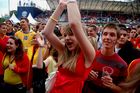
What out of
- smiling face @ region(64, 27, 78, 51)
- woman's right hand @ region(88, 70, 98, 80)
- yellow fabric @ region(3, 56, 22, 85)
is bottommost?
yellow fabric @ region(3, 56, 22, 85)

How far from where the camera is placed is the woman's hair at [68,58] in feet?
11.7

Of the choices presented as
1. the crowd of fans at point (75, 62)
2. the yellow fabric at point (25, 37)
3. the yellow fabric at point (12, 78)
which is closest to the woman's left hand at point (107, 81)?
the crowd of fans at point (75, 62)

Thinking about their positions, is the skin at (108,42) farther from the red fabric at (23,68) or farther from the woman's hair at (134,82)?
the red fabric at (23,68)

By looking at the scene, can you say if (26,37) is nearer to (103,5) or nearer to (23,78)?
(23,78)

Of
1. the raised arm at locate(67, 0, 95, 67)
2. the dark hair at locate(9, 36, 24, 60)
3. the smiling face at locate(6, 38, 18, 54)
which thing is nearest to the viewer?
the raised arm at locate(67, 0, 95, 67)

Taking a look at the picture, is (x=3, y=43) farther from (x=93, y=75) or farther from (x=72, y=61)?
(x=72, y=61)

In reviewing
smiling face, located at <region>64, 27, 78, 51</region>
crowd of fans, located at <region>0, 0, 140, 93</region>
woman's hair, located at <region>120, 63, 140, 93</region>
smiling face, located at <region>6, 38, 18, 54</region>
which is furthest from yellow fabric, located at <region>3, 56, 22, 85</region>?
woman's hair, located at <region>120, 63, 140, 93</region>

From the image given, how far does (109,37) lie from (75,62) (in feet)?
3.38

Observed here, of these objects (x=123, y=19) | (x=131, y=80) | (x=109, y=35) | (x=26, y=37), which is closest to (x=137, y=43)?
(x=26, y=37)

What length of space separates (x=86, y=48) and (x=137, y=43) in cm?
563

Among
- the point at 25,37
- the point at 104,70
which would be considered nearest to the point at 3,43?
the point at 25,37

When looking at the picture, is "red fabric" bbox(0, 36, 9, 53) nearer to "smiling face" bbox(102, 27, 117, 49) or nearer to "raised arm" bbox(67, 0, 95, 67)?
"smiling face" bbox(102, 27, 117, 49)

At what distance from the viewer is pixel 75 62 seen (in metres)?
3.57

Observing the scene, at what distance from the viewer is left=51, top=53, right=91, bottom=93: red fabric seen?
3.58 metres
